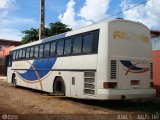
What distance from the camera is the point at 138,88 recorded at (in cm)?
1298

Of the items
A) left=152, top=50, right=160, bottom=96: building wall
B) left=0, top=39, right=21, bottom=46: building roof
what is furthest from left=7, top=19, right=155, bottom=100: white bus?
left=0, top=39, right=21, bottom=46: building roof

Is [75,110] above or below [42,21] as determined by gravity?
below

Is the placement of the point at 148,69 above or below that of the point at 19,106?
above

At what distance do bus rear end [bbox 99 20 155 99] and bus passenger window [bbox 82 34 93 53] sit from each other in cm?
99

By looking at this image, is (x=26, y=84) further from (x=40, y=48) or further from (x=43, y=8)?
(x=43, y=8)

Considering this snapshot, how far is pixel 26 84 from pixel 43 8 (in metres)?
9.48

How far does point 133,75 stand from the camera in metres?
12.9

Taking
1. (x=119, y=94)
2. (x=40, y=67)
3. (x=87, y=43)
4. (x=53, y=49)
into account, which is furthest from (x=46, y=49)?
(x=119, y=94)

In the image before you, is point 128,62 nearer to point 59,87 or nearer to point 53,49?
point 59,87

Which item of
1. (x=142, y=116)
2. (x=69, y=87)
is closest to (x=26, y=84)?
(x=69, y=87)

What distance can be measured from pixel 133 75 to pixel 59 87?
170 inches

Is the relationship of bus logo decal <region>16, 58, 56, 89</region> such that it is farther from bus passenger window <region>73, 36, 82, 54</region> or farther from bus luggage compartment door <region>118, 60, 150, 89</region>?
bus luggage compartment door <region>118, 60, 150, 89</region>

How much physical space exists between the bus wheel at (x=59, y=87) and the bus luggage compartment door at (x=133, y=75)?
3594mm

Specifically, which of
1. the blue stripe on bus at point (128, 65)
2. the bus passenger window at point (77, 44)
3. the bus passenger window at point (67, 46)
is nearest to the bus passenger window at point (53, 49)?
the bus passenger window at point (67, 46)
